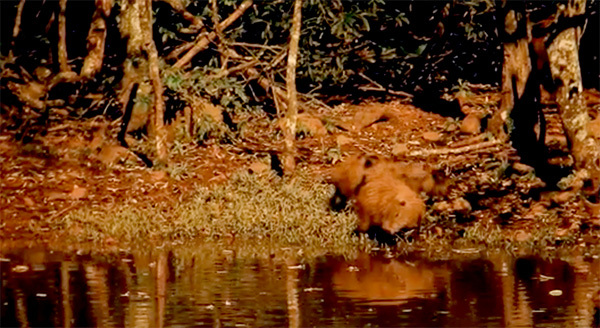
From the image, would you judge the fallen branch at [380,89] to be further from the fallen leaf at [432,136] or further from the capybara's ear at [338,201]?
the capybara's ear at [338,201]

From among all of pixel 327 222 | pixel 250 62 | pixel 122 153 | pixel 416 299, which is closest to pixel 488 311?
pixel 416 299

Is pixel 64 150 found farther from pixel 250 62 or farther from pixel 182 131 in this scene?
pixel 250 62

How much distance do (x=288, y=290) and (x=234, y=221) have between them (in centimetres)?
271

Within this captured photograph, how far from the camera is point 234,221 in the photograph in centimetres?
1168

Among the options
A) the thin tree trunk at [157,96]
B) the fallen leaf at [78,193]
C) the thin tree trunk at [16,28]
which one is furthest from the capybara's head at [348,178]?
the thin tree trunk at [16,28]

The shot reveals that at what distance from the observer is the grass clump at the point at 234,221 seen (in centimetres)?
1137

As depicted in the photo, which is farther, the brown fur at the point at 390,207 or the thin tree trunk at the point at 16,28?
the thin tree trunk at the point at 16,28

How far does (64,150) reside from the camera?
14.0 m

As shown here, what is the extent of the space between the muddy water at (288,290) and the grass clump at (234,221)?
53 centimetres

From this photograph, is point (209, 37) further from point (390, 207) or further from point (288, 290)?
point (288, 290)

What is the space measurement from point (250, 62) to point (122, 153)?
2.12m

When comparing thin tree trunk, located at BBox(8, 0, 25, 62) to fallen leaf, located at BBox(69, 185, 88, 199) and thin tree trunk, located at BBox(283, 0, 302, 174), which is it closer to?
fallen leaf, located at BBox(69, 185, 88, 199)

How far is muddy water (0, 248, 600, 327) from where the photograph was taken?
26.3 ft

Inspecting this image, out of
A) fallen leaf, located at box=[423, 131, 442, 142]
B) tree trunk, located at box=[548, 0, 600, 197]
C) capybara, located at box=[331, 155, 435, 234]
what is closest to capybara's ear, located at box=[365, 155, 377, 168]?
capybara, located at box=[331, 155, 435, 234]
